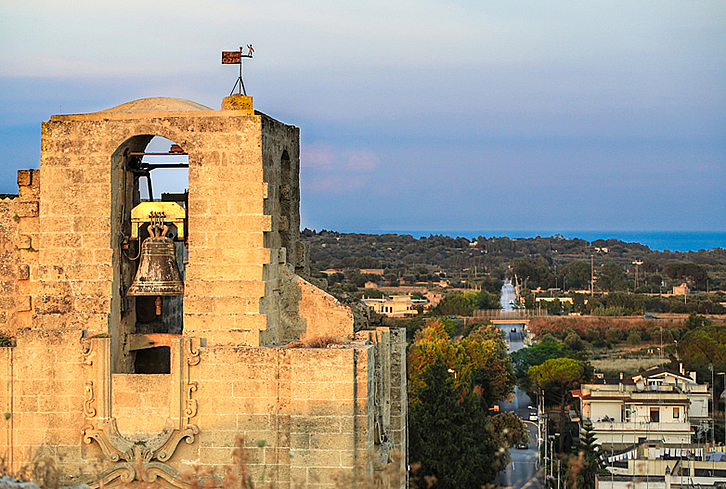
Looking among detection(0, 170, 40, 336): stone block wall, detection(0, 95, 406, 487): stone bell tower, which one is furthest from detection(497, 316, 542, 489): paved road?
detection(0, 170, 40, 336): stone block wall

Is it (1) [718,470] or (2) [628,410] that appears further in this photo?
(2) [628,410]

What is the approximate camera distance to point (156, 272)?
60.1ft

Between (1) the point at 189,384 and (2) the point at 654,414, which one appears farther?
(2) the point at 654,414

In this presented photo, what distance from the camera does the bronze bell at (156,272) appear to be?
18.3m

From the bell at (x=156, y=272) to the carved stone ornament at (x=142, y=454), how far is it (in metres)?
2.33

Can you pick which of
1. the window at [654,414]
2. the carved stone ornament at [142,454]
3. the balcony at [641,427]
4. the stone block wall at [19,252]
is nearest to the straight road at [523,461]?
the balcony at [641,427]

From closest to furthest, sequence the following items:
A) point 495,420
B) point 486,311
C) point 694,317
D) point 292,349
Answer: point 292,349 → point 495,420 → point 694,317 → point 486,311

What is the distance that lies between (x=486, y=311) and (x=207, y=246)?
14744cm

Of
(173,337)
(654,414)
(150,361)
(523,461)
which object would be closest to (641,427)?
(654,414)

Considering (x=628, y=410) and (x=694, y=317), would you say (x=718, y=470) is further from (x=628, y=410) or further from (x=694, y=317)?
(x=694, y=317)

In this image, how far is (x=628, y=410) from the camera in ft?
227

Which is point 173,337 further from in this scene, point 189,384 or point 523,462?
point 523,462

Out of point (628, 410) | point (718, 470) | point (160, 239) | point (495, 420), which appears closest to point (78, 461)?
point (160, 239)

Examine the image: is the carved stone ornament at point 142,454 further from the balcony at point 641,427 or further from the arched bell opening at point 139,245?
the balcony at point 641,427
